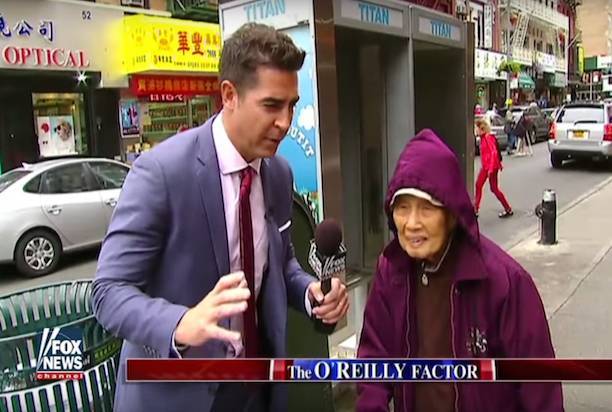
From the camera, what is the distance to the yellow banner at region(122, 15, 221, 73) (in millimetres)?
15664

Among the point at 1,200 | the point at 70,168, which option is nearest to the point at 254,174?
the point at 1,200

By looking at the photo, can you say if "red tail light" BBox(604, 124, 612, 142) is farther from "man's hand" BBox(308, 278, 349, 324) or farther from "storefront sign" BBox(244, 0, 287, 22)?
"man's hand" BBox(308, 278, 349, 324)

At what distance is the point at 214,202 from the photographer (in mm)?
1917

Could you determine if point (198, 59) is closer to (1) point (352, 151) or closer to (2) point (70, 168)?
(2) point (70, 168)

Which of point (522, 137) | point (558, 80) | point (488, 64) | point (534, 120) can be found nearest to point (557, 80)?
point (558, 80)

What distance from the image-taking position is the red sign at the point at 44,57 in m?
13.7

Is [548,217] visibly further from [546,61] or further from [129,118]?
[546,61]

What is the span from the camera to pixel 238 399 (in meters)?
2.03

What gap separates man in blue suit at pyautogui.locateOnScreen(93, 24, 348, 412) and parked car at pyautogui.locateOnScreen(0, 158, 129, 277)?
24.3 feet

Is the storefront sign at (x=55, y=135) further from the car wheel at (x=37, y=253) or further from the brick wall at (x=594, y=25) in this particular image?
the brick wall at (x=594, y=25)

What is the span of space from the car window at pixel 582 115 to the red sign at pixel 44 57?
1278cm

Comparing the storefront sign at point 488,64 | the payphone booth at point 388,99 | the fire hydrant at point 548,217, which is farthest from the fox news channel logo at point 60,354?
the storefront sign at point 488,64

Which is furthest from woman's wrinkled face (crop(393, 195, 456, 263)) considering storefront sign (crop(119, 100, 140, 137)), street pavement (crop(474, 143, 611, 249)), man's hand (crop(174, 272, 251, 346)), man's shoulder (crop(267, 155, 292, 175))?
storefront sign (crop(119, 100, 140, 137))

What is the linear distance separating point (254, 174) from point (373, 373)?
734 millimetres
